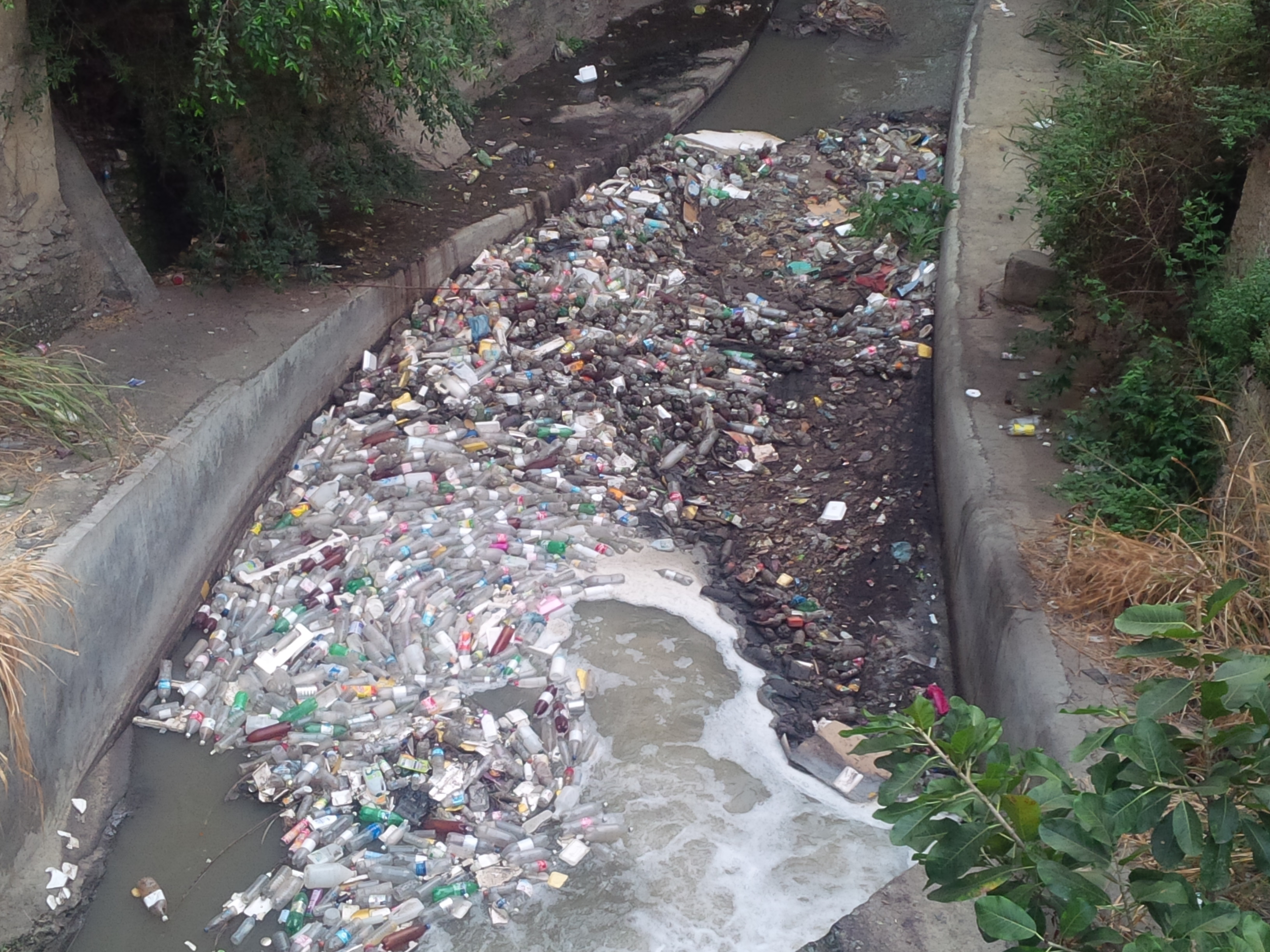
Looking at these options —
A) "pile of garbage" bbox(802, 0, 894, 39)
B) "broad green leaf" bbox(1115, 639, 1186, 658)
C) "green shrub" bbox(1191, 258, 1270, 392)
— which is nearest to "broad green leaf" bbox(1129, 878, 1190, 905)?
"broad green leaf" bbox(1115, 639, 1186, 658)

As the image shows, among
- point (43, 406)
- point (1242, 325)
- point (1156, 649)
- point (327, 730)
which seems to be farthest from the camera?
point (43, 406)

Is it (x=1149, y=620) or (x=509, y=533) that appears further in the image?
(x=509, y=533)

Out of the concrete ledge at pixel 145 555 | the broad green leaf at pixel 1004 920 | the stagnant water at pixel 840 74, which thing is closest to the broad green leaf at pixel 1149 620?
the broad green leaf at pixel 1004 920

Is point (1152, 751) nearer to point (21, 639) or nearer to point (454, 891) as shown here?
point (454, 891)

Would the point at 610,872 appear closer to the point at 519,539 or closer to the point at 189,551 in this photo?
the point at 519,539

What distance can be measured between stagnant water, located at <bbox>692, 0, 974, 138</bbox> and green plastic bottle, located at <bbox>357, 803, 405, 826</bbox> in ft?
23.9

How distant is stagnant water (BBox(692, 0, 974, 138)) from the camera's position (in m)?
9.91

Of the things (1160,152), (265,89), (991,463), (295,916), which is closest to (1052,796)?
(295,916)

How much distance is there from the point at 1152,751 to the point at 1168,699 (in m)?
0.14

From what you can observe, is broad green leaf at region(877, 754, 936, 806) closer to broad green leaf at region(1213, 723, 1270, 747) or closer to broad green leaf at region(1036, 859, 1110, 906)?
broad green leaf at region(1036, 859, 1110, 906)

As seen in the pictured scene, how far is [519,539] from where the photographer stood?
17.4ft

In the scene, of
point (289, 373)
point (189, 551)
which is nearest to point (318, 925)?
point (189, 551)

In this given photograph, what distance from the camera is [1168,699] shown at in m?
2.15

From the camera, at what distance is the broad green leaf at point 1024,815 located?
203 cm
